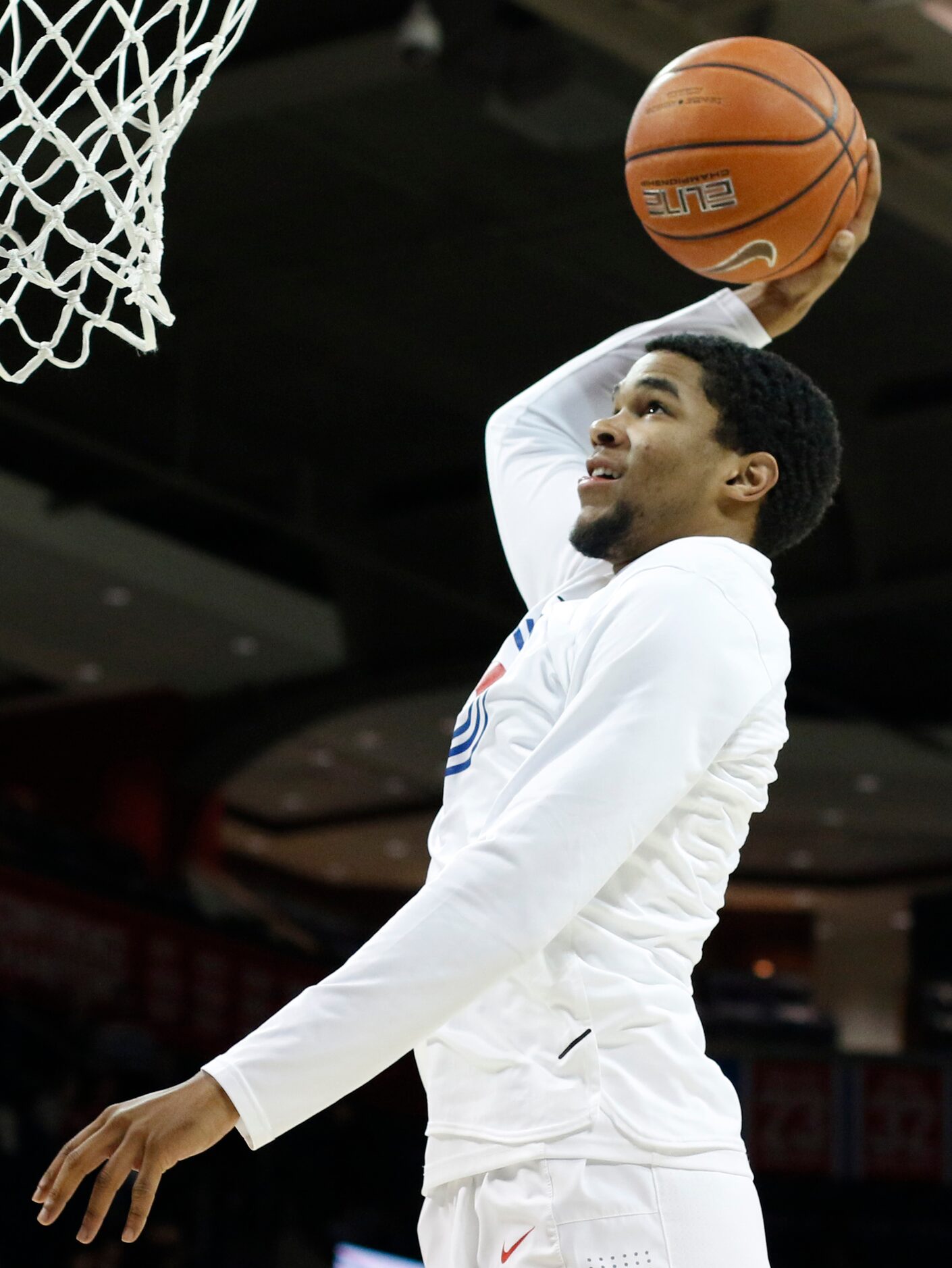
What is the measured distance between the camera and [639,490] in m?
2.00

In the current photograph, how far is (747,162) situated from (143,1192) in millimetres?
1745

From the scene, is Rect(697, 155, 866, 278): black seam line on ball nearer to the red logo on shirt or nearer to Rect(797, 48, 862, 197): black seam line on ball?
Rect(797, 48, 862, 197): black seam line on ball

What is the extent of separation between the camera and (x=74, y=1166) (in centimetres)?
145

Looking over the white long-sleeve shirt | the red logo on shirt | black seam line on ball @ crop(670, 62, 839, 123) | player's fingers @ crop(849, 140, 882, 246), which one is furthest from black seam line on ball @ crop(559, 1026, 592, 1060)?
black seam line on ball @ crop(670, 62, 839, 123)

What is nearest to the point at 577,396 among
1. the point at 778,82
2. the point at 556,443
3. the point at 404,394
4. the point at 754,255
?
the point at 556,443

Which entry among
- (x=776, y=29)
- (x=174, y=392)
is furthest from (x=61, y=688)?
(x=776, y=29)

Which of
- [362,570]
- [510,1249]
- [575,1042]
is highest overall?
[575,1042]

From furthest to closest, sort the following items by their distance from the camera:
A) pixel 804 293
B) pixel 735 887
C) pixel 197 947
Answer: pixel 735 887, pixel 197 947, pixel 804 293

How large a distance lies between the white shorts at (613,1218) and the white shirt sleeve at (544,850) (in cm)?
19

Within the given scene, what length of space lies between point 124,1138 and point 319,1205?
8711 millimetres

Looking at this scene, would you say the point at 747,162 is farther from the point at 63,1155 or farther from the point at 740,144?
the point at 63,1155

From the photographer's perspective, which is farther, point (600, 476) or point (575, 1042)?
point (600, 476)

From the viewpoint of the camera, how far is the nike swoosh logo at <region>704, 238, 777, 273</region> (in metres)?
2.54

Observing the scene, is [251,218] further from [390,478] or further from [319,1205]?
[319,1205]
